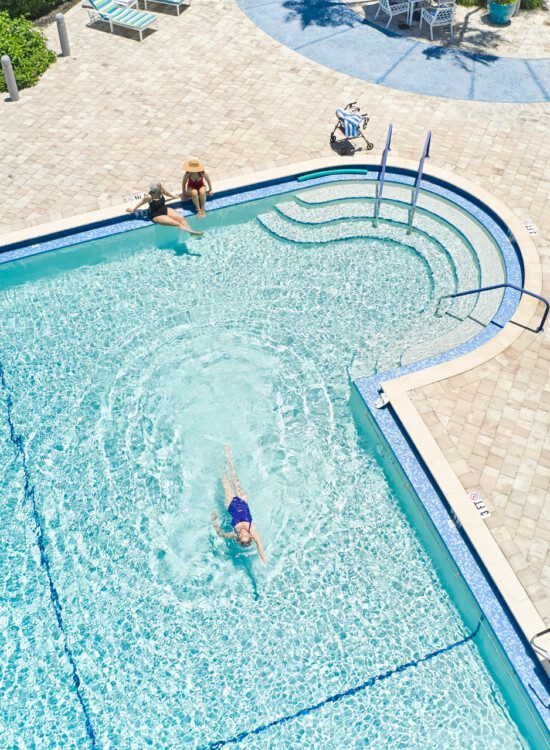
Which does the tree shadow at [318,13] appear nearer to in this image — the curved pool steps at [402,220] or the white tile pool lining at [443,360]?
the white tile pool lining at [443,360]

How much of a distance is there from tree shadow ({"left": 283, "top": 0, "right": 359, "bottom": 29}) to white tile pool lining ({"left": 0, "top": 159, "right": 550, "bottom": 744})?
6284 millimetres

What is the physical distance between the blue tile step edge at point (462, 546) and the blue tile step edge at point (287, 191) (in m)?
2.66

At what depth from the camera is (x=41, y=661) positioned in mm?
8836

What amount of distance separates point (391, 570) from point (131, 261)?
24.7ft

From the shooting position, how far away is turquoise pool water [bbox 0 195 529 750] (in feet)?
28.2

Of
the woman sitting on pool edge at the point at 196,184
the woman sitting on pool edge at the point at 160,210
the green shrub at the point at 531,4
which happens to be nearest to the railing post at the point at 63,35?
the woman sitting on pool edge at the point at 196,184

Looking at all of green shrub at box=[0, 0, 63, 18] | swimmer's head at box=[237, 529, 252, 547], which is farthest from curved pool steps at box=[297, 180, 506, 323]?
green shrub at box=[0, 0, 63, 18]

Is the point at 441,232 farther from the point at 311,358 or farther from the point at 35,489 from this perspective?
the point at 35,489

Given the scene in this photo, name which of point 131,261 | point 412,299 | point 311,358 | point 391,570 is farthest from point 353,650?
point 131,261

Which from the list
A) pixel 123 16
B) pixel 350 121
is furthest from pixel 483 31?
pixel 123 16

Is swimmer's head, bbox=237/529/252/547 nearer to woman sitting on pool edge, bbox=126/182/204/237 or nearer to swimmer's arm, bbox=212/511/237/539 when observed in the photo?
swimmer's arm, bbox=212/511/237/539

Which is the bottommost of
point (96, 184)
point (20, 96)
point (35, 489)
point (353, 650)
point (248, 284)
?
point (353, 650)

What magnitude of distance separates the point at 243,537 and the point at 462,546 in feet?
9.78

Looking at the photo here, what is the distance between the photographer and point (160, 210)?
13.4 metres
